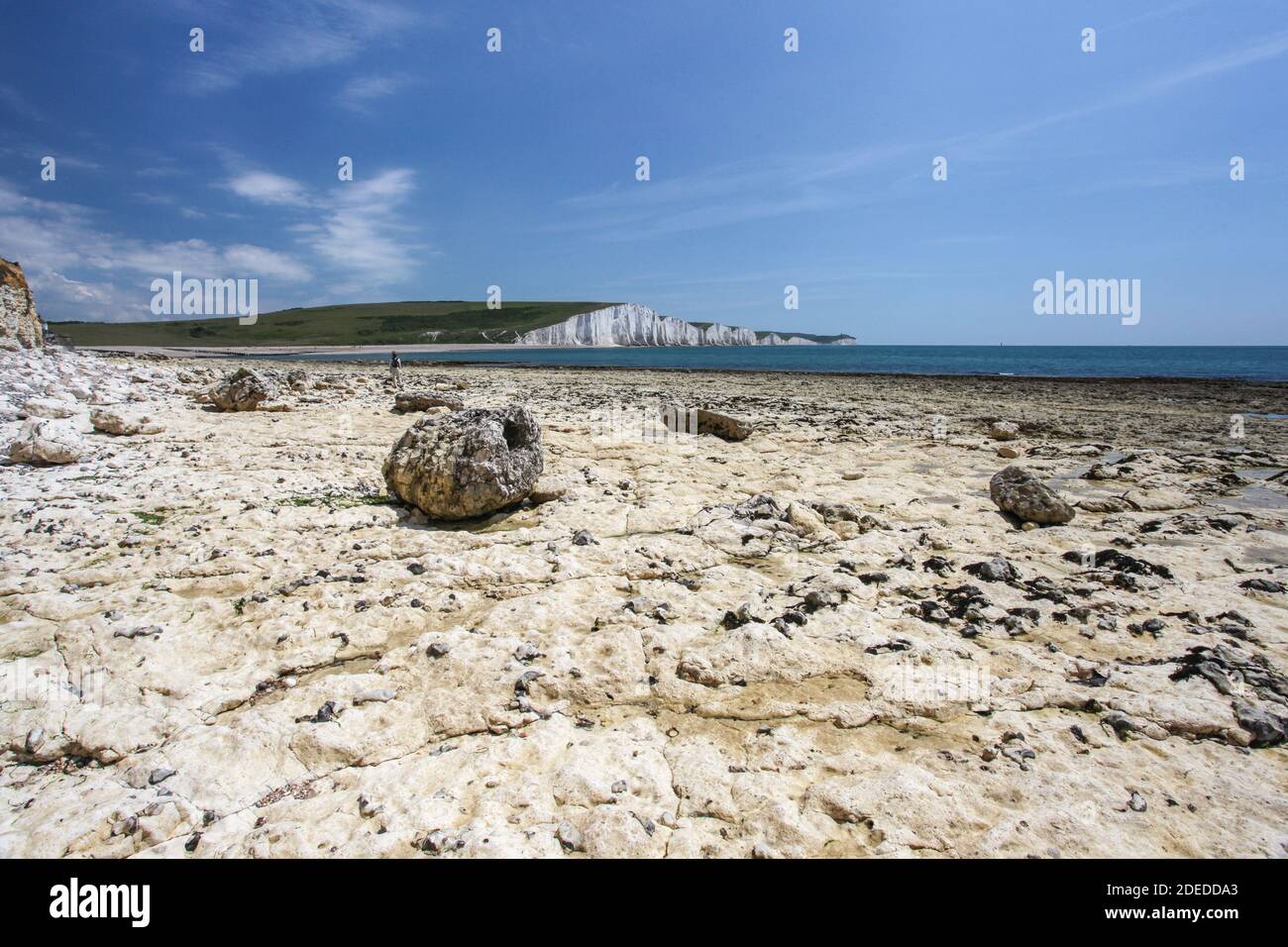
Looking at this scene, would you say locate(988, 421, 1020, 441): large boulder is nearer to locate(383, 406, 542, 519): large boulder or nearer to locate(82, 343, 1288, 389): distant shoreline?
locate(383, 406, 542, 519): large boulder

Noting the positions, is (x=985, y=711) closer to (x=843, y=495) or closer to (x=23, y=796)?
(x=843, y=495)

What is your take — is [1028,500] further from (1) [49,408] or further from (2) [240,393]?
(2) [240,393]

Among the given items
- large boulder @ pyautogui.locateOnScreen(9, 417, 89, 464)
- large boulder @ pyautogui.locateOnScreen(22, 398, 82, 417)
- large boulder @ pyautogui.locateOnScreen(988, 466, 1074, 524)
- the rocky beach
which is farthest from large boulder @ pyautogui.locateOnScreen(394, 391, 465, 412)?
large boulder @ pyautogui.locateOnScreen(988, 466, 1074, 524)

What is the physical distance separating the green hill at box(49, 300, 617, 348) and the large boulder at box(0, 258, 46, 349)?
9847 cm

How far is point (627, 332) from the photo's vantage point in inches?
5699

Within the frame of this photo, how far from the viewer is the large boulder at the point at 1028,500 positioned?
596cm

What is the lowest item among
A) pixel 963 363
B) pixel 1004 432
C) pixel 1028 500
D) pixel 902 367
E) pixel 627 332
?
pixel 1028 500

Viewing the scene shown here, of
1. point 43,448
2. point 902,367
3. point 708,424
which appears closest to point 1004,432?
point 708,424

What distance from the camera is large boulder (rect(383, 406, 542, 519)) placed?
5.74 meters

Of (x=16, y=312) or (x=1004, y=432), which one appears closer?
(x=1004, y=432)

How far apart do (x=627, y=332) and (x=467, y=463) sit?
5654 inches

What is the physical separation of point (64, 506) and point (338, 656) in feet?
15.3

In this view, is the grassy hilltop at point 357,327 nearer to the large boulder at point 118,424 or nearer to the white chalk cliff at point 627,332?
the white chalk cliff at point 627,332

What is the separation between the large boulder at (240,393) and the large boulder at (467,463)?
27.5 ft
